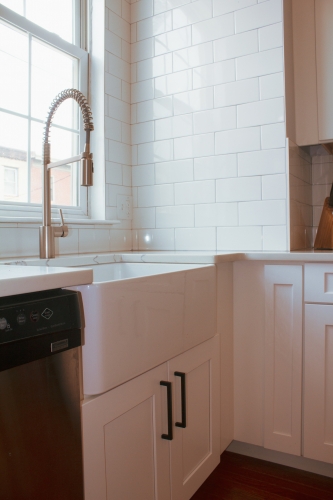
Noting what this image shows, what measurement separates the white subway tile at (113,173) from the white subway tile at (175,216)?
245 mm

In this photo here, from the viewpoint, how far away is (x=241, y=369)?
5.23 feet

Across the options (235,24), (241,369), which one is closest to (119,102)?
(235,24)

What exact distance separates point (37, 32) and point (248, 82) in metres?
0.92

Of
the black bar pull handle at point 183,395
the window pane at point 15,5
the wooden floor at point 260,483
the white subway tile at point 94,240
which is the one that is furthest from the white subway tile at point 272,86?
the wooden floor at point 260,483

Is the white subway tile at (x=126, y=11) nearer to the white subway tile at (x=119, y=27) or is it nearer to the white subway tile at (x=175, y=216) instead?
the white subway tile at (x=119, y=27)

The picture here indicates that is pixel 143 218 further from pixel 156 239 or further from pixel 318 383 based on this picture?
pixel 318 383

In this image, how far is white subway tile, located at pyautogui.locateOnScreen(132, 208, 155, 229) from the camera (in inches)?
81.5

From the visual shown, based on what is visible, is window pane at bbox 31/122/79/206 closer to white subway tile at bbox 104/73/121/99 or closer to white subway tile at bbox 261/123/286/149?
white subway tile at bbox 104/73/121/99

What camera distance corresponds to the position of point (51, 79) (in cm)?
179

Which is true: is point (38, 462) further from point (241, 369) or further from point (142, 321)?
point (241, 369)

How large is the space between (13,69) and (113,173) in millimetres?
620

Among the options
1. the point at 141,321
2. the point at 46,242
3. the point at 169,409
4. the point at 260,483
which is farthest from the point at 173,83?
the point at 260,483

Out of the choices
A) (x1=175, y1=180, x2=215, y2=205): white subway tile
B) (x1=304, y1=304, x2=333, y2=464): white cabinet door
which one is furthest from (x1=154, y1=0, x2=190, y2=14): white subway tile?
(x1=304, y1=304, x2=333, y2=464): white cabinet door

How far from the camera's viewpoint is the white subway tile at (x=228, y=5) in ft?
5.85
